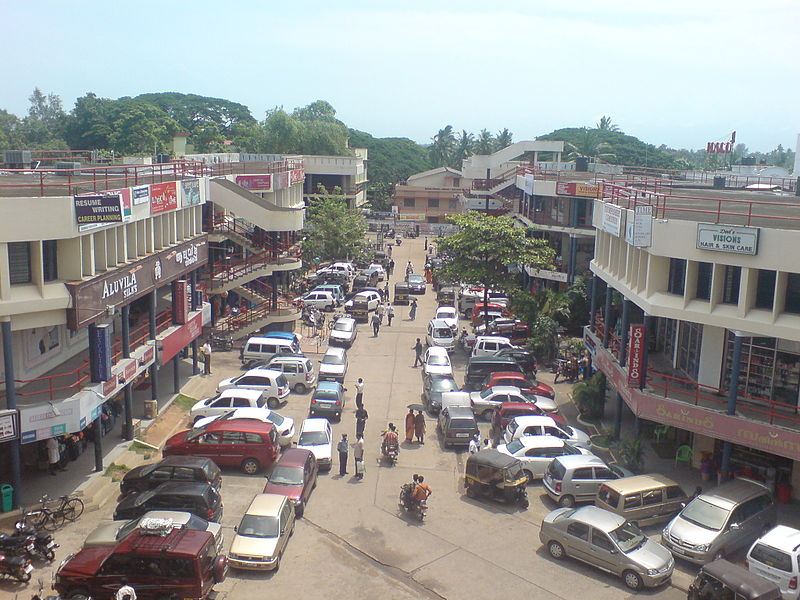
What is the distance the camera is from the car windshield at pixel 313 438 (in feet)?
78.3

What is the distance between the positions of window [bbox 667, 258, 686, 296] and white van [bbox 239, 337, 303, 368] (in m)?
17.3

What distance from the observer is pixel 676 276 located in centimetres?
2320

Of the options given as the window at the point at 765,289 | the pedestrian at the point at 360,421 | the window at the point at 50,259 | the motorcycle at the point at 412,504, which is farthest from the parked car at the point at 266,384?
the window at the point at 765,289

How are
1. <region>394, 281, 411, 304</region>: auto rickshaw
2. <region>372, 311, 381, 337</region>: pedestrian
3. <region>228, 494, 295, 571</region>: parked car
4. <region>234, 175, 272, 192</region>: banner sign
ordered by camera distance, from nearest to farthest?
<region>228, 494, 295, 571</region>: parked car < <region>372, 311, 381, 337</region>: pedestrian < <region>234, 175, 272, 192</region>: banner sign < <region>394, 281, 411, 304</region>: auto rickshaw

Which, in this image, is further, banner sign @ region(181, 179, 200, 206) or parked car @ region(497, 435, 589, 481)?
banner sign @ region(181, 179, 200, 206)

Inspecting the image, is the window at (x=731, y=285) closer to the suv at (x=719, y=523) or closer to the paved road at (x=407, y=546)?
the suv at (x=719, y=523)

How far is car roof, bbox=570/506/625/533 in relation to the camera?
1762cm

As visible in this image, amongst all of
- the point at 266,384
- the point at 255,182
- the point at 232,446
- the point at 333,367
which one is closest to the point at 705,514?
the point at 232,446

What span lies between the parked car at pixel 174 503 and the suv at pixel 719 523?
37.1ft

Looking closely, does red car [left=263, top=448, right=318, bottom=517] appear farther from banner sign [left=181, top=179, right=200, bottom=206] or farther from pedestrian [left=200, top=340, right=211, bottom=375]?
pedestrian [left=200, top=340, right=211, bottom=375]

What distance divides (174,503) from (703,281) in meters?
15.8

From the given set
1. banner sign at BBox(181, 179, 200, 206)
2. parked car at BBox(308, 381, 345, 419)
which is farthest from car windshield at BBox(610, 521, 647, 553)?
banner sign at BBox(181, 179, 200, 206)

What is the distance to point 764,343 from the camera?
2181cm

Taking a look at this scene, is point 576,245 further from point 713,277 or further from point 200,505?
point 200,505
